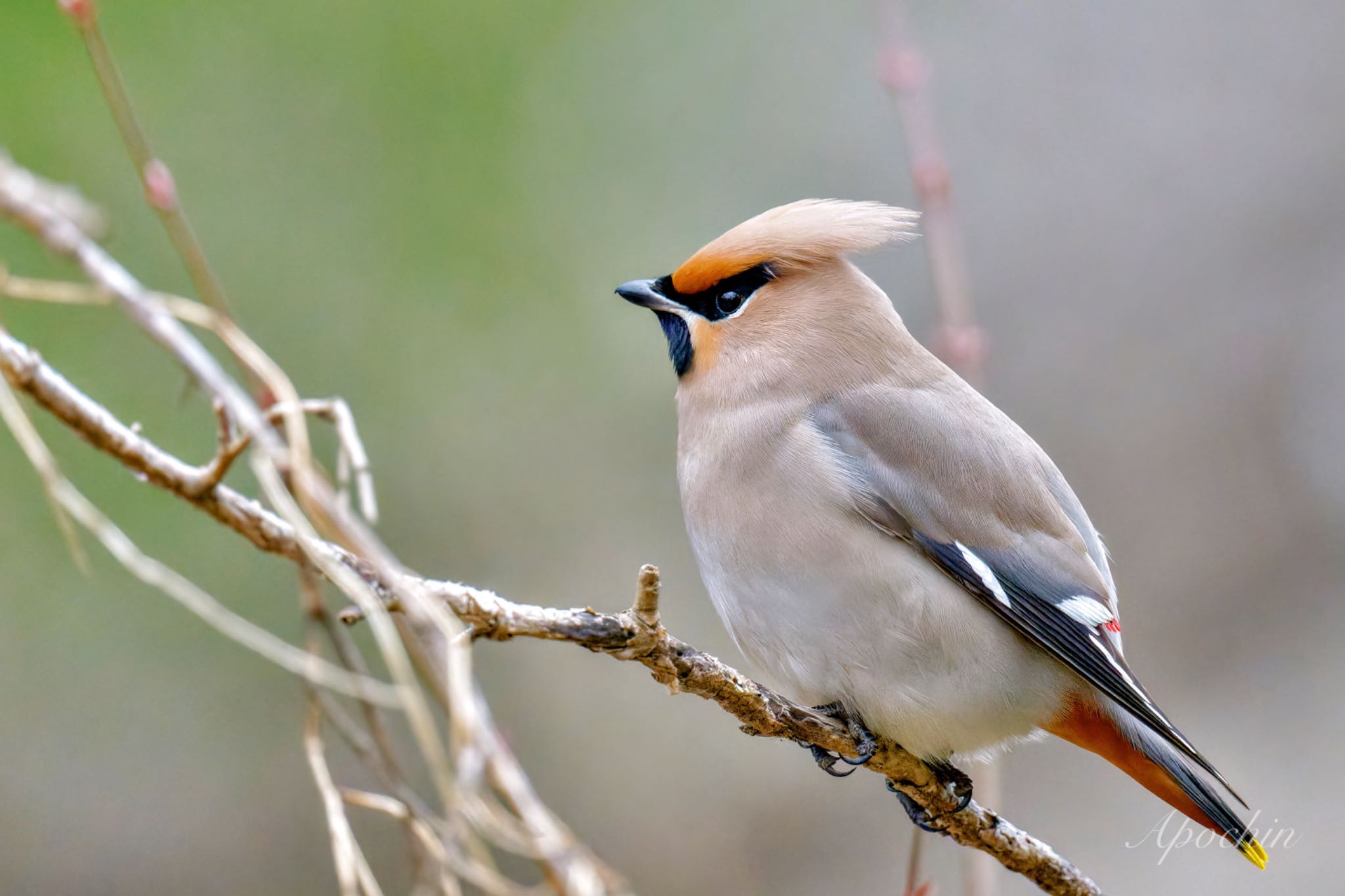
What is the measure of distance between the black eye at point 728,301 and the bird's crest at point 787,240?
48mm

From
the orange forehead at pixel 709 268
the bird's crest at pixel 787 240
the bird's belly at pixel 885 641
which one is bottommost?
the bird's belly at pixel 885 641

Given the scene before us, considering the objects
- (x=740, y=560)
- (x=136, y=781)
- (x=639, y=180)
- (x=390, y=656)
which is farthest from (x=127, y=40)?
(x=390, y=656)

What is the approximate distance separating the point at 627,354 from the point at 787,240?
273 cm

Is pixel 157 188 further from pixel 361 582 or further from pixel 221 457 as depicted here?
pixel 361 582

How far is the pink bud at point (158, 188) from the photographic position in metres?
2.74

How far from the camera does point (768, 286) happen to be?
362cm

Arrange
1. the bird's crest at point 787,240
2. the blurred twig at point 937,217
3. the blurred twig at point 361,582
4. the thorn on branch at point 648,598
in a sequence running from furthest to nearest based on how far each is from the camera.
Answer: the bird's crest at point 787,240 → the blurred twig at point 937,217 → the thorn on branch at point 648,598 → the blurred twig at point 361,582

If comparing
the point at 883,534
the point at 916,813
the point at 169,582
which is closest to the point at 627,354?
the point at 883,534

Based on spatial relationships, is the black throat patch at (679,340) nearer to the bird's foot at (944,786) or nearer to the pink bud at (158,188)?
the bird's foot at (944,786)

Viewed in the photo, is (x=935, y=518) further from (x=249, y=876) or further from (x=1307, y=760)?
(x=1307, y=760)

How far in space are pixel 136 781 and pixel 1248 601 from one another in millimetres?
5287

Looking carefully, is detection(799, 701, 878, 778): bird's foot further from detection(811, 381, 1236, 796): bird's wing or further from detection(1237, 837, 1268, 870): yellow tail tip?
detection(1237, 837, 1268, 870): yellow tail tip

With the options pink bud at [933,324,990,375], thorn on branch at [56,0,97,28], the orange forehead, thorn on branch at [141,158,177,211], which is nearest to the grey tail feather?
pink bud at [933,324,990,375]

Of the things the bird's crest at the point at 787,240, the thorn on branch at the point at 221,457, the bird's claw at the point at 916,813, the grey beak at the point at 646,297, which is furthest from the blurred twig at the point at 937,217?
the thorn on branch at the point at 221,457
